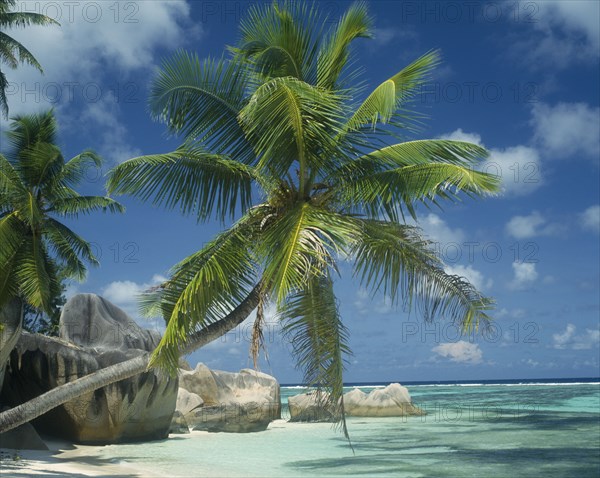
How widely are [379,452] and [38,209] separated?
11.5 m

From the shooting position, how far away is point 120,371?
1001 centimetres

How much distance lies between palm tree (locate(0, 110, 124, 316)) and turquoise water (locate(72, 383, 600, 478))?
4.32 meters

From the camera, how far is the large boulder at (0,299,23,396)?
14992mm

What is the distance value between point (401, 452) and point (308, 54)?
13.1 meters

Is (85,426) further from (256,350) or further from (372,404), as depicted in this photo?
(372,404)

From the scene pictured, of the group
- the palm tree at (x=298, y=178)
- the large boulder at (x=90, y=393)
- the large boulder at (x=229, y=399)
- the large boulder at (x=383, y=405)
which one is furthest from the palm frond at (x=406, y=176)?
the large boulder at (x=383, y=405)

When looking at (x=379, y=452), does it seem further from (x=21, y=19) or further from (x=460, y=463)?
(x=21, y=19)

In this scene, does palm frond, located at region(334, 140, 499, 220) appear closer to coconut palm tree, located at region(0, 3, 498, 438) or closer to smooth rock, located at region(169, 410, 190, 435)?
coconut palm tree, located at region(0, 3, 498, 438)

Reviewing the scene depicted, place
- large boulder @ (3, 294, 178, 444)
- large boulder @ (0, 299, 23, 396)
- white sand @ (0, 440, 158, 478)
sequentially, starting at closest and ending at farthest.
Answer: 1. white sand @ (0, 440, 158, 478)
2. large boulder @ (0, 299, 23, 396)
3. large boulder @ (3, 294, 178, 444)

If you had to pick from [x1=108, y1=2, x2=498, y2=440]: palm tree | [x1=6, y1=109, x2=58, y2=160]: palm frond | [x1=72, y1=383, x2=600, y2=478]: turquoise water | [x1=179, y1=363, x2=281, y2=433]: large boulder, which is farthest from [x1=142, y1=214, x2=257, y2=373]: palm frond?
[x1=179, y1=363, x2=281, y2=433]: large boulder

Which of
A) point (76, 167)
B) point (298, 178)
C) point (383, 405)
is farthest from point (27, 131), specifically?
point (383, 405)

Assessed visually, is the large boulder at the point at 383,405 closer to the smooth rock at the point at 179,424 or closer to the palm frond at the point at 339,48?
the smooth rock at the point at 179,424

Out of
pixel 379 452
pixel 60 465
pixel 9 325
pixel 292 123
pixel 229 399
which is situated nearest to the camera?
pixel 292 123

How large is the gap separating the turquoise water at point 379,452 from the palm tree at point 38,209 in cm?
432
